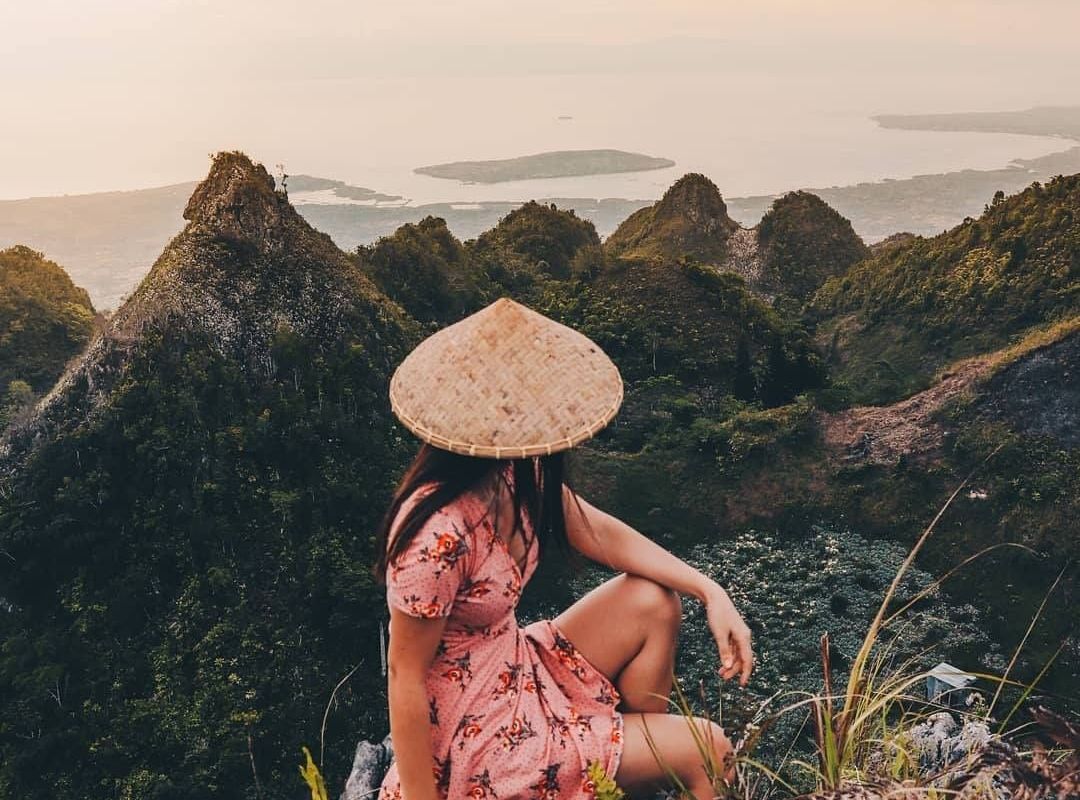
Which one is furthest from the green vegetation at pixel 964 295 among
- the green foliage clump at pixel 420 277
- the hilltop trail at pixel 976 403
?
the green foliage clump at pixel 420 277

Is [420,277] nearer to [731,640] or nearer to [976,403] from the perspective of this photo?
[976,403]

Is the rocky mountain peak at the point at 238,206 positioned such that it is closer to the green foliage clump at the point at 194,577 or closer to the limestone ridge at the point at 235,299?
the limestone ridge at the point at 235,299

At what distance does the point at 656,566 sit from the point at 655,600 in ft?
0.31

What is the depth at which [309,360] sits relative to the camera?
1165cm

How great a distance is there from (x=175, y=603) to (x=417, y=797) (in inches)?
339

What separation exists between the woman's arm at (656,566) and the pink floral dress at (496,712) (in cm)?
22

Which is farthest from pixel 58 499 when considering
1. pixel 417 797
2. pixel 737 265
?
pixel 737 265

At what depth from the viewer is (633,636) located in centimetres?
224

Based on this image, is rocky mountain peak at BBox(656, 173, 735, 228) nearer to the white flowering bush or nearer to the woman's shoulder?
the white flowering bush

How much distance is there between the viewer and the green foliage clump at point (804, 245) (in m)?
27.9

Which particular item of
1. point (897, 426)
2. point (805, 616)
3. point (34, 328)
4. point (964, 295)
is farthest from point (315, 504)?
point (964, 295)

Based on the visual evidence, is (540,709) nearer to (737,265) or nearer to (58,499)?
(58,499)

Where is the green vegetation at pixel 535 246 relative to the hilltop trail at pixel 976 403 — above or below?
above

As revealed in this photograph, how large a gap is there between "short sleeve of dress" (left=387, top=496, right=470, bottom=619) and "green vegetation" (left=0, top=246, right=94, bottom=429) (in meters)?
15.4
